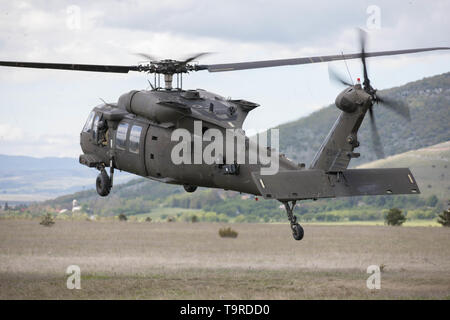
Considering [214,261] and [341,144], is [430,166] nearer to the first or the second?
[214,261]

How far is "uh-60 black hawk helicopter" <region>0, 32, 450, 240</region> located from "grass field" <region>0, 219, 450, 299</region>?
784 cm

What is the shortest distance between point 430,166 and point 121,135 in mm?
100435

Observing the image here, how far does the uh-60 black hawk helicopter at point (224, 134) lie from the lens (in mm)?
24547

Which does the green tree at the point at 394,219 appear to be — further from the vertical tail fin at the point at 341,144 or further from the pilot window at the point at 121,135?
the vertical tail fin at the point at 341,144

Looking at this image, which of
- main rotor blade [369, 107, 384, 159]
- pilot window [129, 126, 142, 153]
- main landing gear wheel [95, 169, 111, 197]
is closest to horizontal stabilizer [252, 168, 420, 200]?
main rotor blade [369, 107, 384, 159]

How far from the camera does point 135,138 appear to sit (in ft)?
97.7

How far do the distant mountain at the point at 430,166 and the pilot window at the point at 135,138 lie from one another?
9230 cm

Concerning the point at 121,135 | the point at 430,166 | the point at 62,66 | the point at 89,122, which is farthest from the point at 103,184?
the point at 430,166

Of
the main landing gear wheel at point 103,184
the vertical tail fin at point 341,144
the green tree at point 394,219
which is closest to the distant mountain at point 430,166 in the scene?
the green tree at point 394,219

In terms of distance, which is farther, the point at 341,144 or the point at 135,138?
the point at 135,138

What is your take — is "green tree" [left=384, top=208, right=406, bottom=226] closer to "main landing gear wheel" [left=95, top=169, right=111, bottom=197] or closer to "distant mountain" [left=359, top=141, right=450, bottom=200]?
"distant mountain" [left=359, top=141, right=450, bottom=200]

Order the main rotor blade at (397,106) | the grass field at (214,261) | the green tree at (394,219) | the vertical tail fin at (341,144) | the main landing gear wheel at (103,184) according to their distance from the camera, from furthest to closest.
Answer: the green tree at (394,219) → the grass field at (214,261) → the main landing gear wheel at (103,184) → the vertical tail fin at (341,144) → the main rotor blade at (397,106)
